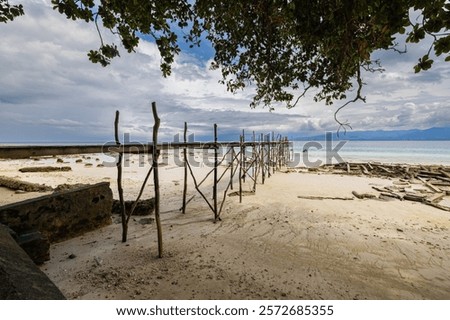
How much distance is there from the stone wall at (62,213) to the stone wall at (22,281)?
2.99 metres

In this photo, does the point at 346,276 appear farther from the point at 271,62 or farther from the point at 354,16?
the point at 271,62

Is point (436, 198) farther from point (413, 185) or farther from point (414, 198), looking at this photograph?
point (413, 185)

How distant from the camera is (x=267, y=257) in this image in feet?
16.3

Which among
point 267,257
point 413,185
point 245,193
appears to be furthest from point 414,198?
point 267,257

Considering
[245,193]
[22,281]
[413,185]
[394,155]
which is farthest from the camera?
[394,155]

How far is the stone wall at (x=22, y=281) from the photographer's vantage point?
1.79 metres

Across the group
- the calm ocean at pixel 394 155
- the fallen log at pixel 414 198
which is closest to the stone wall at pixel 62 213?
the fallen log at pixel 414 198

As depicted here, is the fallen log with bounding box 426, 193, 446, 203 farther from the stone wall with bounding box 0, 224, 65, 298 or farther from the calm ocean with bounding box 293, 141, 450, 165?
the calm ocean with bounding box 293, 141, 450, 165

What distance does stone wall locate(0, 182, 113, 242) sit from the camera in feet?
15.6

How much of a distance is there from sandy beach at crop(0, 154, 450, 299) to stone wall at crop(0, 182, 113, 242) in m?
0.28

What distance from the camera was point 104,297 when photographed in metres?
3.62

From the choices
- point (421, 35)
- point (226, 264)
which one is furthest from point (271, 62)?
point (226, 264)

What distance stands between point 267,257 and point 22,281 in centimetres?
410
